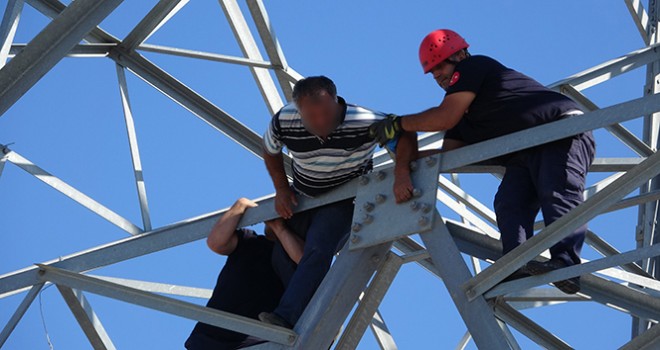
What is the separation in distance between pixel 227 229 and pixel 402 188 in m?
1.44

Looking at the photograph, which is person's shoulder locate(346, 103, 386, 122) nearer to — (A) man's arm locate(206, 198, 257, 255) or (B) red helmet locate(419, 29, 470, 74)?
(B) red helmet locate(419, 29, 470, 74)

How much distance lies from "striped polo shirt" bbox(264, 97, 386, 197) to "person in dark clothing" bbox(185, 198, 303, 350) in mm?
433

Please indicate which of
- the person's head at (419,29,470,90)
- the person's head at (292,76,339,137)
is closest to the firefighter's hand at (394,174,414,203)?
the person's head at (292,76,339,137)

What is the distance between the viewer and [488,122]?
7984mm

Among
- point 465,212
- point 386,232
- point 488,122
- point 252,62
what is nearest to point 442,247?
point 386,232

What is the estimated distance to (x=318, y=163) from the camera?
8172 millimetres

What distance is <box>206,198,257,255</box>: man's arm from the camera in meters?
8.63

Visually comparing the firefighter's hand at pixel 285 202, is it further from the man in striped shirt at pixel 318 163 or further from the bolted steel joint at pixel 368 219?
the bolted steel joint at pixel 368 219

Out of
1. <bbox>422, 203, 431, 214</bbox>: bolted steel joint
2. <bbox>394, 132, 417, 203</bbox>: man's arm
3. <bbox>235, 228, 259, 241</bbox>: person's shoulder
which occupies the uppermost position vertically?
<bbox>235, 228, 259, 241</bbox>: person's shoulder

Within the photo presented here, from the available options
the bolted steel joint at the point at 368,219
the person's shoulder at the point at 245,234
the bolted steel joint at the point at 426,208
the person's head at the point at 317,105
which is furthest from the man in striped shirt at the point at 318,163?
the person's shoulder at the point at 245,234

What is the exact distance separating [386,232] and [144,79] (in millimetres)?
3822

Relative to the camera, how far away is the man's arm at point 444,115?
7.80 m

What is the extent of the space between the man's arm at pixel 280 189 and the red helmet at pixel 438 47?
3.66 ft

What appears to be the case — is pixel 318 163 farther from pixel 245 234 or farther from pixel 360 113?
pixel 245 234
